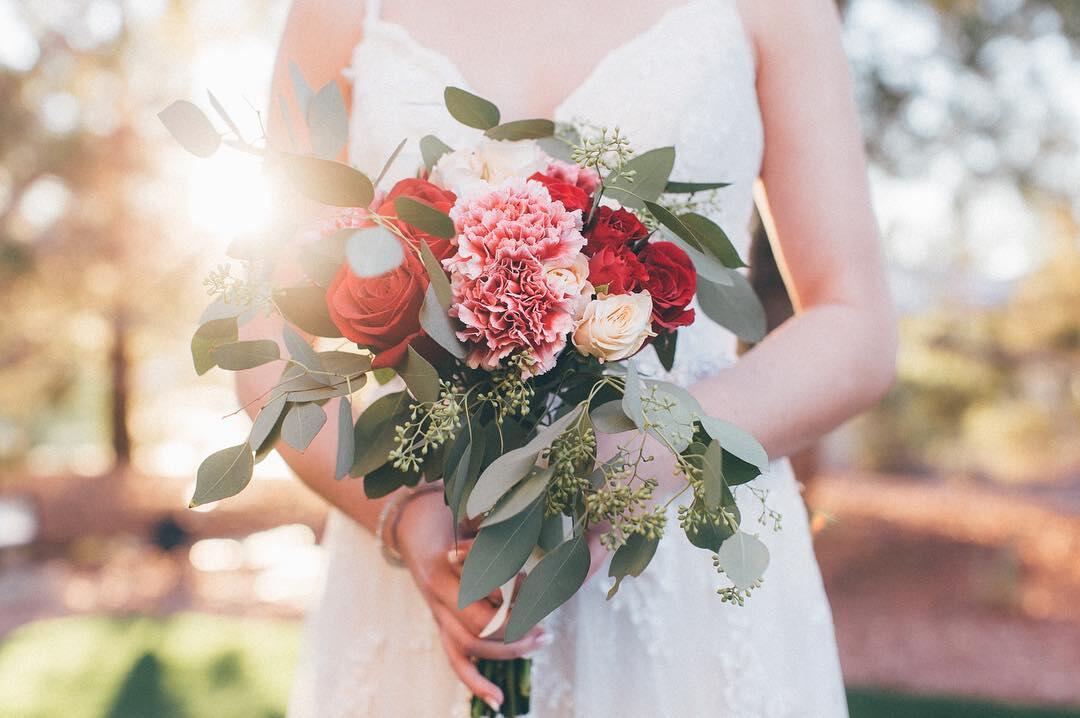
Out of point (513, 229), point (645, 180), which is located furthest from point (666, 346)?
point (513, 229)

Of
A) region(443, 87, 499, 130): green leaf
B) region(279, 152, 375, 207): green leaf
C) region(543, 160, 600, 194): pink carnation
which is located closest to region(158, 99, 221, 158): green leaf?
region(279, 152, 375, 207): green leaf

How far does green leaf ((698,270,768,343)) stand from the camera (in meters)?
1.42

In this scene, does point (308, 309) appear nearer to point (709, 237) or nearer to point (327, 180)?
point (327, 180)

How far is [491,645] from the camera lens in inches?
52.7

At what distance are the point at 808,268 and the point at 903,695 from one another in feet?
17.9

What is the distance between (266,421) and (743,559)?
0.60m

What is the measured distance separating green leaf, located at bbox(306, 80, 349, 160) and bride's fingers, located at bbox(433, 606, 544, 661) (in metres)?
0.69

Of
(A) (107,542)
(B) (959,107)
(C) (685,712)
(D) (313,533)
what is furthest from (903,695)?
(A) (107,542)

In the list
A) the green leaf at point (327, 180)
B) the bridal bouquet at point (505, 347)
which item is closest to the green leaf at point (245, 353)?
the bridal bouquet at point (505, 347)

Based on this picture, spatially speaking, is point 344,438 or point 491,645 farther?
point 491,645

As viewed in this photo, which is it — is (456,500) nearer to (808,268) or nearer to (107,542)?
(808,268)

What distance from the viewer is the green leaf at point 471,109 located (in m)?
1.28

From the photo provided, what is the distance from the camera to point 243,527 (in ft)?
34.5

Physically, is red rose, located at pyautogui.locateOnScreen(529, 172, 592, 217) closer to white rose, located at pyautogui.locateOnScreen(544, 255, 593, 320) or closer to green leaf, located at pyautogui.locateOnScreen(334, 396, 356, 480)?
white rose, located at pyautogui.locateOnScreen(544, 255, 593, 320)
